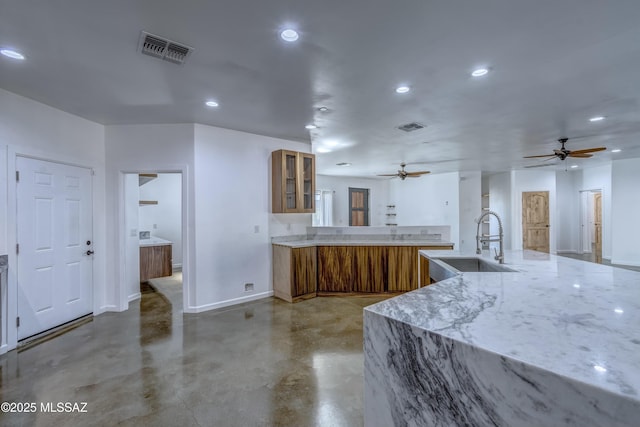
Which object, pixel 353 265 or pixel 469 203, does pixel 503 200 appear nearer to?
pixel 469 203

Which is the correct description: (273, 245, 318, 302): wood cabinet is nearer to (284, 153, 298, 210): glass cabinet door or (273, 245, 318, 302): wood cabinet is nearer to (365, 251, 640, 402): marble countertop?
(284, 153, 298, 210): glass cabinet door

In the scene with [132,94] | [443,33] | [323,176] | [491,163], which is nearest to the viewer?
[443,33]

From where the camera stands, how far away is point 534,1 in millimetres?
1787

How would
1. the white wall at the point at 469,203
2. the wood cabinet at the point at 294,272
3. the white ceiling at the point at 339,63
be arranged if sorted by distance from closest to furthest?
the white ceiling at the point at 339,63 < the wood cabinet at the point at 294,272 < the white wall at the point at 469,203

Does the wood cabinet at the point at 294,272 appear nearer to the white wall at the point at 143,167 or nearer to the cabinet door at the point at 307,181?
the cabinet door at the point at 307,181

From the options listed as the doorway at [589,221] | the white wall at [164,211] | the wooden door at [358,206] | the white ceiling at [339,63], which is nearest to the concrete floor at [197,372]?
the white ceiling at [339,63]

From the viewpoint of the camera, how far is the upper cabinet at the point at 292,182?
183 inches

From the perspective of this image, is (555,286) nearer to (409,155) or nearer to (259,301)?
(259,301)

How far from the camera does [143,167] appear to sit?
162 inches

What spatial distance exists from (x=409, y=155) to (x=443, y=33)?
453cm

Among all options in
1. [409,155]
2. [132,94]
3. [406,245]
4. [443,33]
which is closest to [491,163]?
[409,155]

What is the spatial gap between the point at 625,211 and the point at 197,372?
9.62 metres

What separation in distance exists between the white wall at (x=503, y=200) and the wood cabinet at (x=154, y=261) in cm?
858

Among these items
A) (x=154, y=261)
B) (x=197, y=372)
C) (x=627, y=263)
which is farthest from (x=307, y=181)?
(x=627, y=263)
